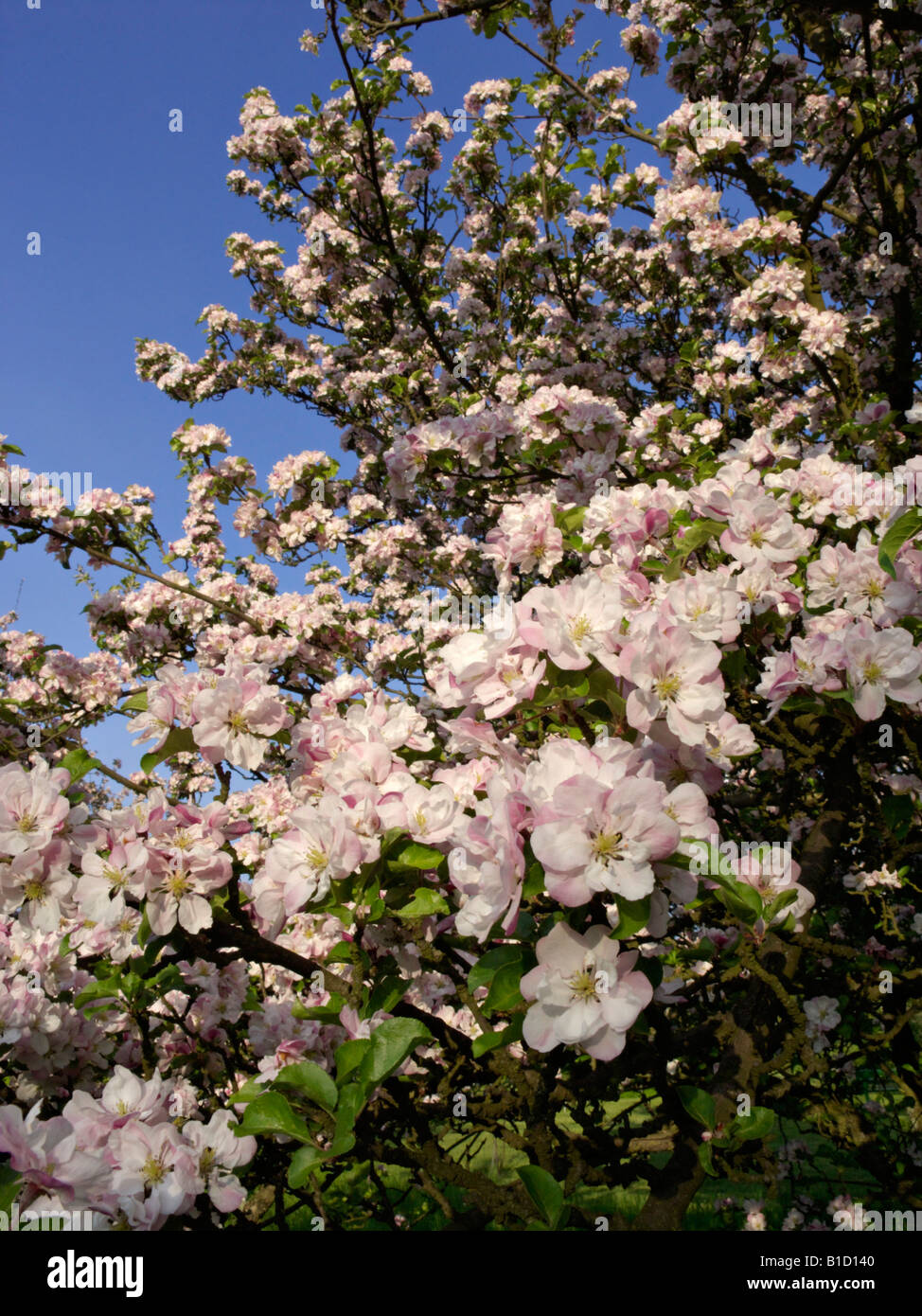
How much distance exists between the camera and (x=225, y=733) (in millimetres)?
1634

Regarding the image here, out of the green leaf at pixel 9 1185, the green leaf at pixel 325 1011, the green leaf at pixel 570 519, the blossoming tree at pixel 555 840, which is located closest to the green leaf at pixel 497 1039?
the blossoming tree at pixel 555 840

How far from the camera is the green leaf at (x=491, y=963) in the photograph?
1.18 metres

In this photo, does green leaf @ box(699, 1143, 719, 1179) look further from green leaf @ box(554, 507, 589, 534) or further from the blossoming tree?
green leaf @ box(554, 507, 589, 534)

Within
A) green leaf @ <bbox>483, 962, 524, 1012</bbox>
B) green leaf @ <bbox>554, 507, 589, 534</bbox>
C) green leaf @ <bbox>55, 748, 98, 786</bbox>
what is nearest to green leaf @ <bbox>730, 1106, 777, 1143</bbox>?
green leaf @ <bbox>483, 962, 524, 1012</bbox>

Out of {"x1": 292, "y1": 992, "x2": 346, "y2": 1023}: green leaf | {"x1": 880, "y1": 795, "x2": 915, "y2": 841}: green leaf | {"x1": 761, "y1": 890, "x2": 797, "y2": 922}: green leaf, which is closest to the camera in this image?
{"x1": 761, "y1": 890, "x2": 797, "y2": 922}: green leaf

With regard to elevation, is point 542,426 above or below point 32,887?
above

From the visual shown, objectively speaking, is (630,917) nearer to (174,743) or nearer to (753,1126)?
(753,1126)

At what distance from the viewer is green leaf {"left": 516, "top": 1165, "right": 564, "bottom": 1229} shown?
1110mm

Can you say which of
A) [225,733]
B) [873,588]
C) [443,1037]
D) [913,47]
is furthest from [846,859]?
[913,47]

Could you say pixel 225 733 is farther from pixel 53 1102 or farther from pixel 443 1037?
pixel 53 1102

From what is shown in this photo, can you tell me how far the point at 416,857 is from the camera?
1.33 metres


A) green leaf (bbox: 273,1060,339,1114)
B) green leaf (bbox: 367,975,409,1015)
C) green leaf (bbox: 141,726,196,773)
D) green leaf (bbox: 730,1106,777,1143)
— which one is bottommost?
green leaf (bbox: 730,1106,777,1143)

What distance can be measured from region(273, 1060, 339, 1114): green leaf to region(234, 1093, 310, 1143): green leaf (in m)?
0.03

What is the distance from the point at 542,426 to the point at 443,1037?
2.38 metres
